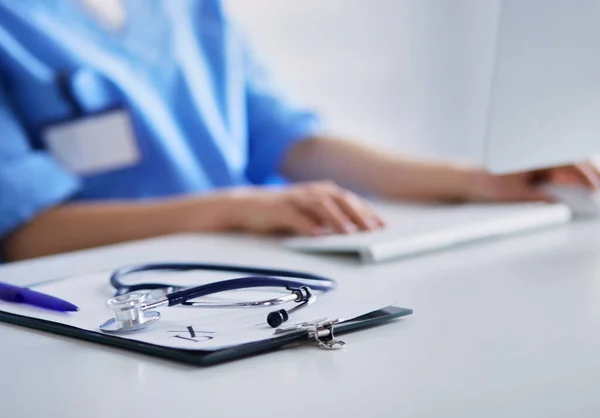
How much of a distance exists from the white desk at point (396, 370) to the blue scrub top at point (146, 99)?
60cm

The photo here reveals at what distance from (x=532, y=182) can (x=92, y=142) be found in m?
0.59

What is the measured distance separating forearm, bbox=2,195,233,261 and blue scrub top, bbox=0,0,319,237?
0.02 metres

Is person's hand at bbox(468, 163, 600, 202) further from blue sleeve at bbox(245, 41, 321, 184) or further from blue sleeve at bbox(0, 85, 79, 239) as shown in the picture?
blue sleeve at bbox(0, 85, 79, 239)

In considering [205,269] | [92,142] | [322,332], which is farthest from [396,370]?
[92,142]

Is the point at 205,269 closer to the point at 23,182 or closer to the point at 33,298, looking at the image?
the point at 33,298

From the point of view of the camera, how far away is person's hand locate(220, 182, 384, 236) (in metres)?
0.76

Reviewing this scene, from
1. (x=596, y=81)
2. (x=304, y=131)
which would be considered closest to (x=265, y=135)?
(x=304, y=131)

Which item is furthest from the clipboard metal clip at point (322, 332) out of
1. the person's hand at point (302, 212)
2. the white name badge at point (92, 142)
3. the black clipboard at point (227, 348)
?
the white name badge at point (92, 142)

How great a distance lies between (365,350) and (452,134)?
1795 mm

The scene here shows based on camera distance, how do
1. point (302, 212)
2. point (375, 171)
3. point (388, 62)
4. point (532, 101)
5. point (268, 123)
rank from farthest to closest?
1. point (388, 62)
2. point (268, 123)
3. point (375, 171)
4. point (302, 212)
5. point (532, 101)

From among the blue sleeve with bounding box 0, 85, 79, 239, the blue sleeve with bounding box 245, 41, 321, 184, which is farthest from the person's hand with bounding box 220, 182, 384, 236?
the blue sleeve with bounding box 245, 41, 321, 184

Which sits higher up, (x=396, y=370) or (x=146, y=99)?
(x=146, y=99)

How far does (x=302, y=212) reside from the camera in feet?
2.61

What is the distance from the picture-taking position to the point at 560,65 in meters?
0.63
